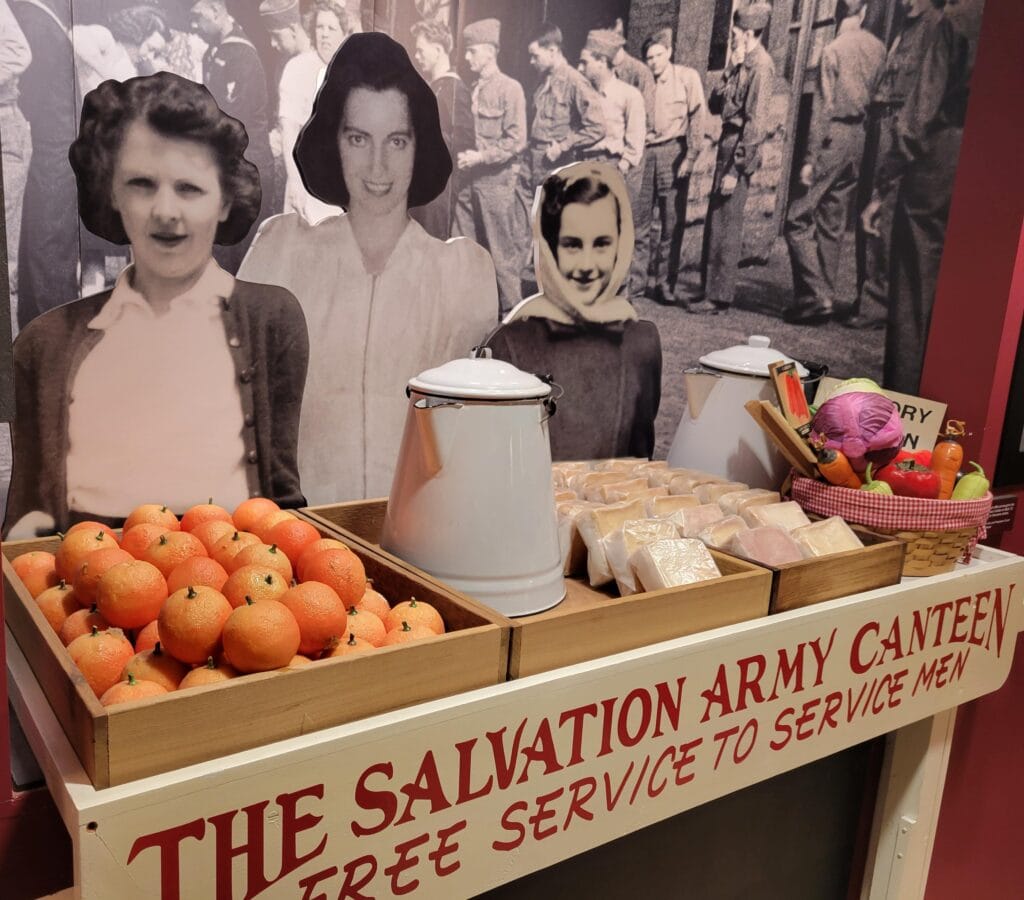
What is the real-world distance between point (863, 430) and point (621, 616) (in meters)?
0.78

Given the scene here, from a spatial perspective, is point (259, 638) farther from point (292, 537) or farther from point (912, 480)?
point (912, 480)

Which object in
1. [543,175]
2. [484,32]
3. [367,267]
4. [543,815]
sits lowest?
[543,815]

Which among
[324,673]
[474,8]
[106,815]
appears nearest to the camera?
[106,815]

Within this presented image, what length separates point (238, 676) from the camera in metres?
1.03

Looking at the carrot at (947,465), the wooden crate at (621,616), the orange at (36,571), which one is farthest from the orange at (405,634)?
the carrot at (947,465)

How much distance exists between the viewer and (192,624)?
3.34 ft

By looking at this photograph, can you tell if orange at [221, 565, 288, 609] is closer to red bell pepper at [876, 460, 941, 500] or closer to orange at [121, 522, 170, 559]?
orange at [121, 522, 170, 559]

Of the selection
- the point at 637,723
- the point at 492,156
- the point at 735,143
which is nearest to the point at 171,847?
the point at 637,723

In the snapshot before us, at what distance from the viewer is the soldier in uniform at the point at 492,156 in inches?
67.9

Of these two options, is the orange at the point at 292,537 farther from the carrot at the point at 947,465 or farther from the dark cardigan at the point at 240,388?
the carrot at the point at 947,465

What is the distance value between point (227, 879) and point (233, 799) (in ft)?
0.30

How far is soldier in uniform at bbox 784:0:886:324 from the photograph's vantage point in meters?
2.21

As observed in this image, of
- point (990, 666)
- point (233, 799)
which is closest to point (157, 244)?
point (233, 799)

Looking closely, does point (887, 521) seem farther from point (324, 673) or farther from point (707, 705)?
point (324, 673)
